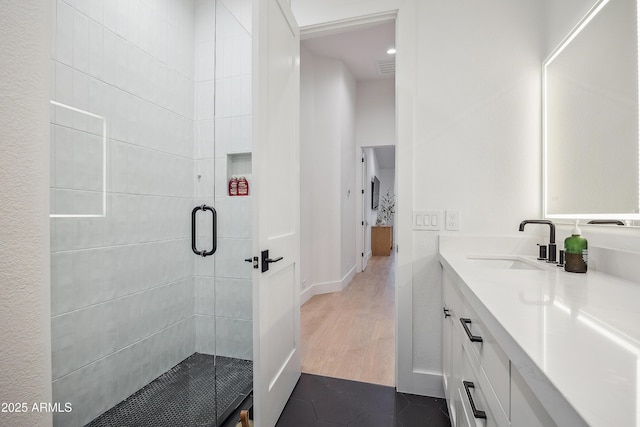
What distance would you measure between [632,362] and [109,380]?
226cm

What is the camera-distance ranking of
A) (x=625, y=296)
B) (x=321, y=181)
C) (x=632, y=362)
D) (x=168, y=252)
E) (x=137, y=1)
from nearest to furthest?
1. (x=632, y=362)
2. (x=625, y=296)
3. (x=137, y=1)
4. (x=168, y=252)
5. (x=321, y=181)

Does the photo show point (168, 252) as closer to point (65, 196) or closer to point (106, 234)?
point (106, 234)

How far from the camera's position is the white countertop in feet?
1.24

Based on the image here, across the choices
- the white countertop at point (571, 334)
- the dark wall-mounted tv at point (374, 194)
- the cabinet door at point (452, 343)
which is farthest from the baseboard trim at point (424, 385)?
the dark wall-mounted tv at point (374, 194)

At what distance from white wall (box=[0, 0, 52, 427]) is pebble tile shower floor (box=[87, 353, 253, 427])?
127 cm

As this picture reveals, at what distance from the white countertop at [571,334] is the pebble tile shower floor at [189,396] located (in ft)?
5.16

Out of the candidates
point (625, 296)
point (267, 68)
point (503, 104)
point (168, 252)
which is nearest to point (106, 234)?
point (168, 252)

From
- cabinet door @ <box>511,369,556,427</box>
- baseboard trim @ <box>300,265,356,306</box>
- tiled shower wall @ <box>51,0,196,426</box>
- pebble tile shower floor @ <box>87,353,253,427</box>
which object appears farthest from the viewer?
baseboard trim @ <box>300,265,356,306</box>

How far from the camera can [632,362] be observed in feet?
1.51

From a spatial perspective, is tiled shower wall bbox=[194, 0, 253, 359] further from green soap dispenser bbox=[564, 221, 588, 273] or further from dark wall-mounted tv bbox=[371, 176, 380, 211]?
dark wall-mounted tv bbox=[371, 176, 380, 211]

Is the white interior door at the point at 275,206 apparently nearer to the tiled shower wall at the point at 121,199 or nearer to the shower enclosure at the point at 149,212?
the shower enclosure at the point at 149,212

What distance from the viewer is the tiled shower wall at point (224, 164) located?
2178mm

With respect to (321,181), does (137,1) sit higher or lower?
higher

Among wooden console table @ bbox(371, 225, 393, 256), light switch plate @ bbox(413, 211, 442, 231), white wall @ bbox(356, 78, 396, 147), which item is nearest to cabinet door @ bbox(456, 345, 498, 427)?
light switch plate @ bbox(413, 211, 442, 231)
